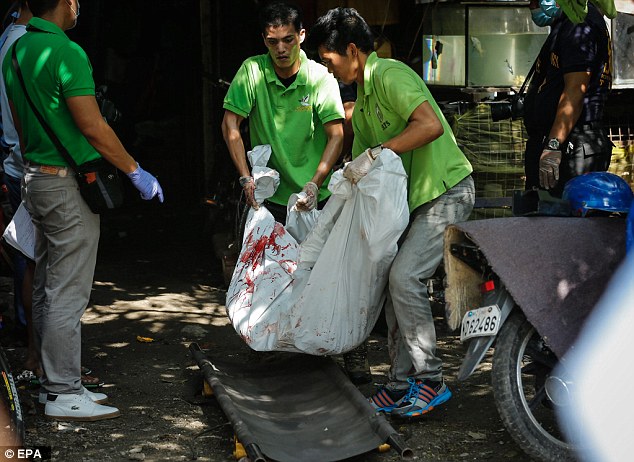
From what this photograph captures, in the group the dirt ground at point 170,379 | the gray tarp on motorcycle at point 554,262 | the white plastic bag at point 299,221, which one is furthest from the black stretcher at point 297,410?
the gray tarp on motorcycle at point 554,262

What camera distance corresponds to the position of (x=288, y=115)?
17.6 ft

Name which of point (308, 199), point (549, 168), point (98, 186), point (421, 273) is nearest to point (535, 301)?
point (421, 273)

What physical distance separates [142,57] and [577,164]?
7390mm

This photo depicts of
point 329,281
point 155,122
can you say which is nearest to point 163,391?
point 329,281

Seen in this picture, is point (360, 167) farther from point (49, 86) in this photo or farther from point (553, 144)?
point (49, 86)

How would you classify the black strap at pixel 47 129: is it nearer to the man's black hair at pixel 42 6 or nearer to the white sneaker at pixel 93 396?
the man's black hair at pixel 42 6

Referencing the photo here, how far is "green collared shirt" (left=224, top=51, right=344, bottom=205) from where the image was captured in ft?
17.5

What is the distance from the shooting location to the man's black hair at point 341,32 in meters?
4.58

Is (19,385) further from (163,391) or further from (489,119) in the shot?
(489,119)

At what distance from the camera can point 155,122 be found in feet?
38.0

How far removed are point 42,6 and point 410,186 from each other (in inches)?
79.5

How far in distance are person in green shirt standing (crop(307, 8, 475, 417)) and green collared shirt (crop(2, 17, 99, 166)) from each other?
1191mm

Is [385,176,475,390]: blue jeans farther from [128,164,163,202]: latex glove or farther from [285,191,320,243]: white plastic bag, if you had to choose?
[128,164,163,202]: latex glove

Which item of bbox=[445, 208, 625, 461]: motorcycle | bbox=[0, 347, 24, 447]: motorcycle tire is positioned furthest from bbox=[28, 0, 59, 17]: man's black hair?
bbox=[445, 208, 625, 461]: motorcycle
